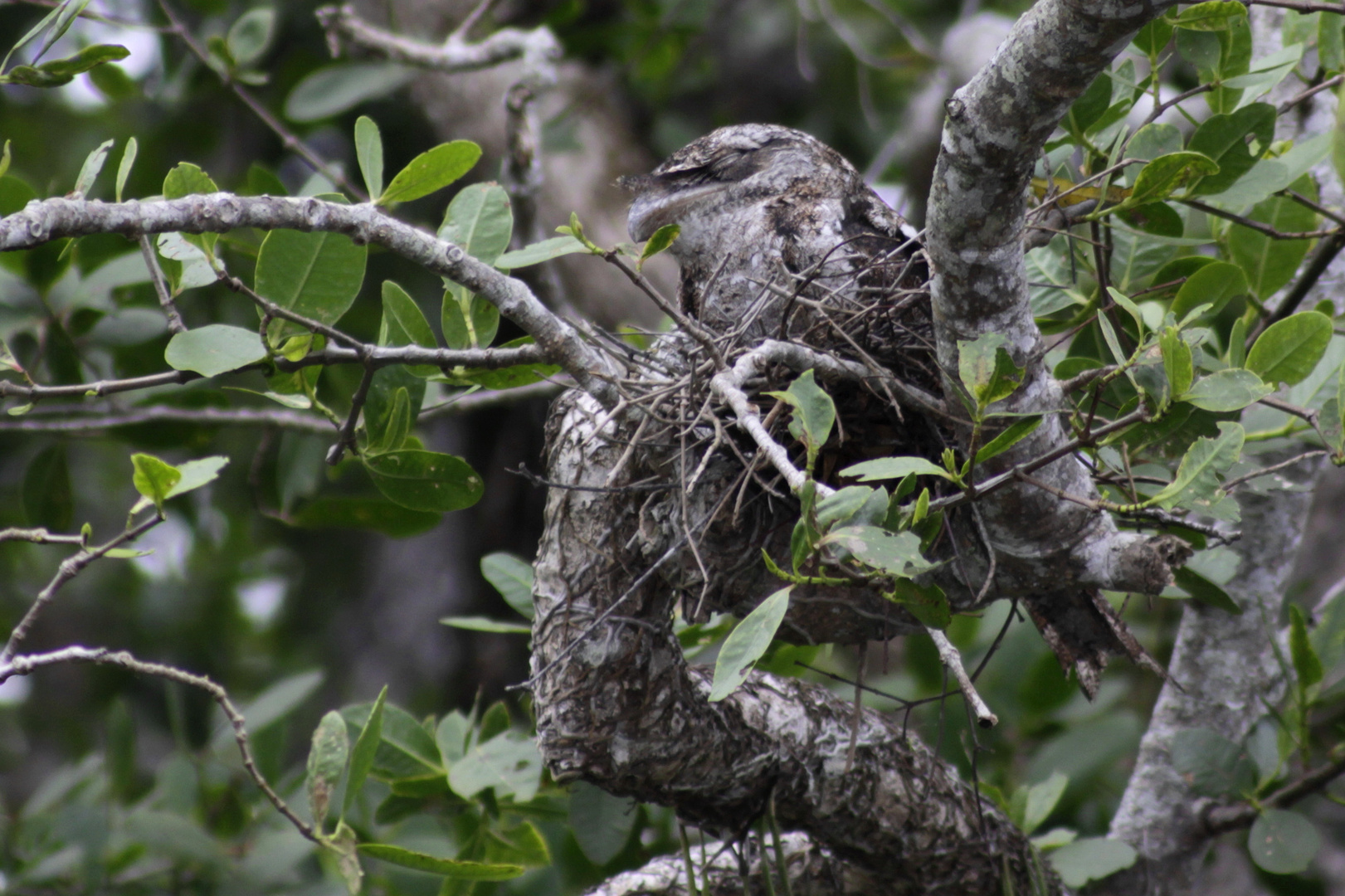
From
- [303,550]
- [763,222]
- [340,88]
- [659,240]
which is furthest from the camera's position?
[303,550]

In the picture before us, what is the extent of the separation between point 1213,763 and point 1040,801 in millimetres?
300

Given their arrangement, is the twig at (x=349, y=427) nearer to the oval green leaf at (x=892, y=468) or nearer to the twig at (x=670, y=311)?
the twig at (x=670, y=311)

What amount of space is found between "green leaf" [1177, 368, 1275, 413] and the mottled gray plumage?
0.50 metres

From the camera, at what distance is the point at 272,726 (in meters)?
2.29

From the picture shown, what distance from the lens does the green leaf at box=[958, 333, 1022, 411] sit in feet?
3.15

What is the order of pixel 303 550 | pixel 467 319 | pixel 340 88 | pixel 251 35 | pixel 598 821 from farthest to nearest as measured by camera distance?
pixel 303 550, pixel 340 88, pixel 251 35, pixel 598 821, pixel 467 319

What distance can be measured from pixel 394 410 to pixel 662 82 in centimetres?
298

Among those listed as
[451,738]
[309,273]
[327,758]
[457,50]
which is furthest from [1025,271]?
[457,50]

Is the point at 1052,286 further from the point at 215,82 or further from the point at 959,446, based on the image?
the point at 215,82

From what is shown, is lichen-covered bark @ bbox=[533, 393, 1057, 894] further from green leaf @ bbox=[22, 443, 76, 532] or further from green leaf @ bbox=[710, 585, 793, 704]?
green leaf @ bbox=[22, 443, 76, 532]

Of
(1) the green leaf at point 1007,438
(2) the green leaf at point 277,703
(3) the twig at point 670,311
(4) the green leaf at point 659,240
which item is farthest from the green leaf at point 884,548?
(2) the green leaf at point 277,703

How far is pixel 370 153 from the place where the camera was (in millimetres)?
1188

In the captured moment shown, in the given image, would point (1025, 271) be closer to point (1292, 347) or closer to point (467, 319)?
point (1292, 347)

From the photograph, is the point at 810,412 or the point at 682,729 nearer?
the point at 810,412
